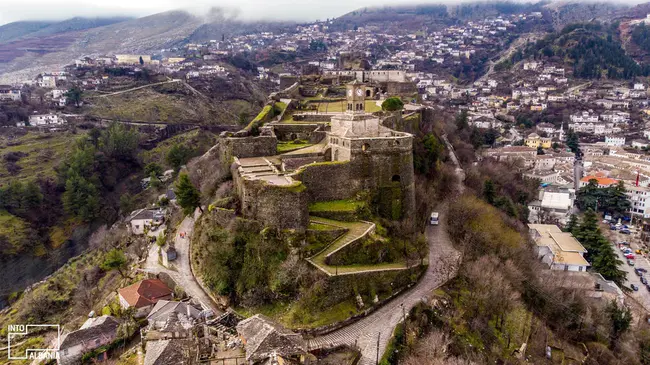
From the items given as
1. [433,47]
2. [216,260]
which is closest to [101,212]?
[216,260]

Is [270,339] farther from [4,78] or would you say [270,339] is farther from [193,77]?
[4,78]

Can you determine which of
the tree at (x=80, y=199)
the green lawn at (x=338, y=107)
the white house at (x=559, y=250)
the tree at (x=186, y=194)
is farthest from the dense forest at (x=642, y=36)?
the tree at (x=80, y=199)

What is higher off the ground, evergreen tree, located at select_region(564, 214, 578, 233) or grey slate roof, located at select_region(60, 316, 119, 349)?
grey slate roof, located at select_region(60, 316, 119, 349)

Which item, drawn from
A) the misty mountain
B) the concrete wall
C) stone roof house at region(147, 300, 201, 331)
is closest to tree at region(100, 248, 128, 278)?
stone roof house at region(147, 300, 201, 331)

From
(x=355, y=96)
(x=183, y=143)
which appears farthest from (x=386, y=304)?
(x=183, y=143)

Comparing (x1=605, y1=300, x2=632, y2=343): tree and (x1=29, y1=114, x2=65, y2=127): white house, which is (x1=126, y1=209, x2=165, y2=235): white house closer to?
(x1=605, y1=300, x2=632, y2=343): tree

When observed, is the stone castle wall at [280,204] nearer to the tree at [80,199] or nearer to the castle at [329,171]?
the castle at [329,171]
